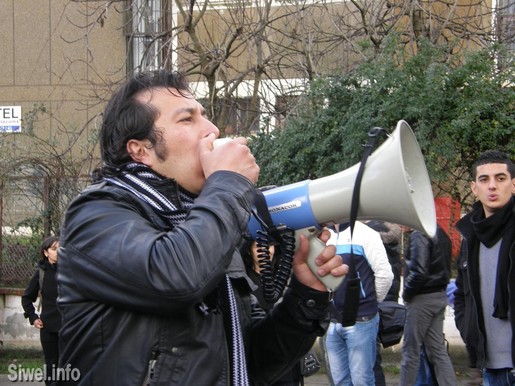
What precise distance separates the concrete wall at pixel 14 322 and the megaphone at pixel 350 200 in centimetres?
780

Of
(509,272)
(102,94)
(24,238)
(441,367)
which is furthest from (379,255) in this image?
(102,94)

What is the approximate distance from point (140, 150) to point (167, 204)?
0.18 m

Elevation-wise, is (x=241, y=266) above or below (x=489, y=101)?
below

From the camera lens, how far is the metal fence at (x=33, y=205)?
30.2 ft

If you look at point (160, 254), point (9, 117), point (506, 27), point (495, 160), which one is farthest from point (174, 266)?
point (9, 117)

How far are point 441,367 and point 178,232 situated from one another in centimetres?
525

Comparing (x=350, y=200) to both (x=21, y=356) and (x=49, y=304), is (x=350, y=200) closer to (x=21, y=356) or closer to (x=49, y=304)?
(x=49, y=304)

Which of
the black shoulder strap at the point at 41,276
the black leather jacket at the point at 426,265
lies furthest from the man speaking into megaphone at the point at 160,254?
the black shoulder strap at the point at 41,276

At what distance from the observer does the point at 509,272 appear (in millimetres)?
4199

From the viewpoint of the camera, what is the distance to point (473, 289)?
4430 millimetres

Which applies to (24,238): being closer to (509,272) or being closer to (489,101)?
(489,101)

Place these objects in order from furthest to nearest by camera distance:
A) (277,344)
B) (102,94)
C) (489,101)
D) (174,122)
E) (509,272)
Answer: (102,94) → (489,101) → (509,272) → (277,344) → (174,122)

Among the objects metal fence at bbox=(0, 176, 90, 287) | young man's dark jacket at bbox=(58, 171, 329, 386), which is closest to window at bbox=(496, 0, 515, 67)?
metal fence at bbox=(0, 176, 90, 287)

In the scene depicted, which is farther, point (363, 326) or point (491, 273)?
point (363, 326)
